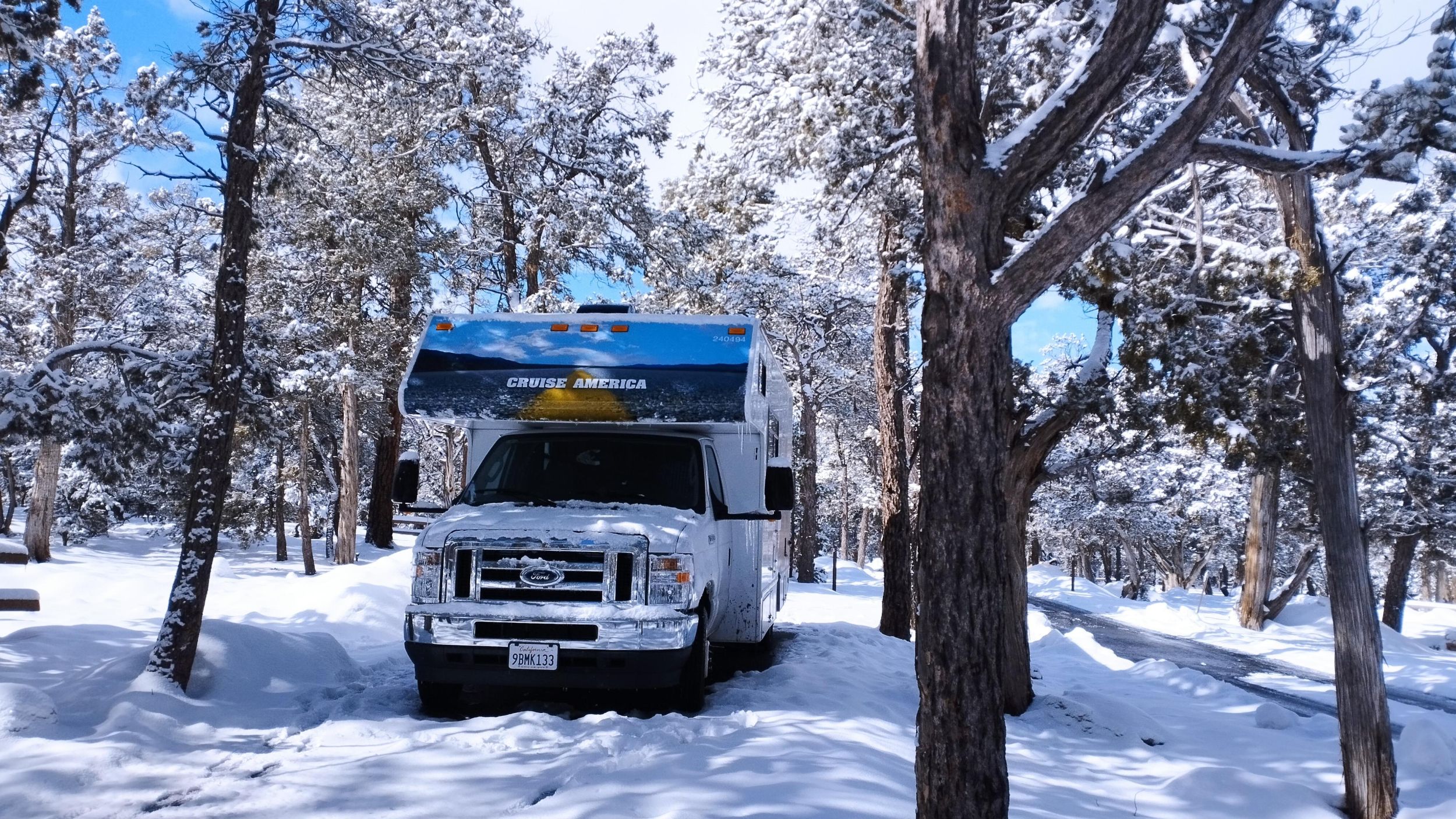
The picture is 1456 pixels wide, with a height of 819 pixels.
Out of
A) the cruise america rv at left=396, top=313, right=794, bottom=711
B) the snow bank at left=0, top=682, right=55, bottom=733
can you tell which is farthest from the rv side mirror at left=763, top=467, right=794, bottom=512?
the snow bank at left=0, top=682, right=55, bottom=733

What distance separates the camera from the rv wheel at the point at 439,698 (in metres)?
7.62

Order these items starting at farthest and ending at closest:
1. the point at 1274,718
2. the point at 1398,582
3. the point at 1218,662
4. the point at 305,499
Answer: the point at 1398,582
the point at 305,499
the point at 1218,662
the point at 1274,718

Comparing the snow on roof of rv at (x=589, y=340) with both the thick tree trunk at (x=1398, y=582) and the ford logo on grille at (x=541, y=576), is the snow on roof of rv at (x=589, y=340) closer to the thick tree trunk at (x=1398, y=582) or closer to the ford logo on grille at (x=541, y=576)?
the ford logo on grille at (x=541, y=576)

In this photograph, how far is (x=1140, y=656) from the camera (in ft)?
67.3

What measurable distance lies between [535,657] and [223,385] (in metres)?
3.05

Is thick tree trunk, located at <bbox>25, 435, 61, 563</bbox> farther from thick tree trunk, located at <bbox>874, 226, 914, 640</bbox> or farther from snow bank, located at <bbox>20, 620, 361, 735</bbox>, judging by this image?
thick tree trunk, located at <bbox>874, 226, 914, 640</bbox>

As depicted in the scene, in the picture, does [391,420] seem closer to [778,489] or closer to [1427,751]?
[778,489]

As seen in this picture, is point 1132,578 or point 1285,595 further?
point 1132,578

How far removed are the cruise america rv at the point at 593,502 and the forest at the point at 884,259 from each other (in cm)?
161

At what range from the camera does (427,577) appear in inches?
293

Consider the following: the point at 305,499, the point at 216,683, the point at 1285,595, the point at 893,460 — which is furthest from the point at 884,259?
the point at 1285,595

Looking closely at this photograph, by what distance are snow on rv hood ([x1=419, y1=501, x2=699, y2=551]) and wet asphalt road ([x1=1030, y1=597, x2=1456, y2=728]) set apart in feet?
33.6

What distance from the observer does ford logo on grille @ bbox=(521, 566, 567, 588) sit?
7.30 metres

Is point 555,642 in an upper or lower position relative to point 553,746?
upper
